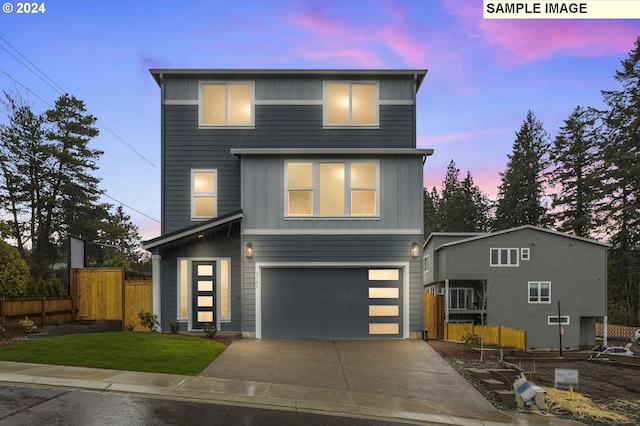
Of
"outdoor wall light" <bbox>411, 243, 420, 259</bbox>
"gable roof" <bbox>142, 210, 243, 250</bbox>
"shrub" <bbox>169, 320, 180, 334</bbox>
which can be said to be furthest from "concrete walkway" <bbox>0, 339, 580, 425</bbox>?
"gable roof" <bbox>142, 210, 243, 250</bbox>

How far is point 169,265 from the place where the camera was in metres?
17.4

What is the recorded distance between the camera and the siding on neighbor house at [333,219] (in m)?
16.7

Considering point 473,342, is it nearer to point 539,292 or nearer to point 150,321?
point 150,321

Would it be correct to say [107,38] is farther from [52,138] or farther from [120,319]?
[52,138]

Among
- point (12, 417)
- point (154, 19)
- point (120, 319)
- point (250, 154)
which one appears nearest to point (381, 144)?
point (250, 154)

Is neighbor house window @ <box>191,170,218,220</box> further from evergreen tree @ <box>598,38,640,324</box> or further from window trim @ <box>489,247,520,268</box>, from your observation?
evergreen tree @ <box>598,38,640,324</box>

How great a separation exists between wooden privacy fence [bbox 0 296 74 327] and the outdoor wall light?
1281cm

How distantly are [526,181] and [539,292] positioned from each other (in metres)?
37.9

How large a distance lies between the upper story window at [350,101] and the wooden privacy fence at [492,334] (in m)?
8.82

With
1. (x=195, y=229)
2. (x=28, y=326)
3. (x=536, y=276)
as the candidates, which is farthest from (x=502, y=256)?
(x=28, y=326)

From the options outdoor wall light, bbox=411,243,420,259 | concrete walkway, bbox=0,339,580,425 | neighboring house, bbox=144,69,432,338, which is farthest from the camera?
neighboring house, bbox=144,69,432,338

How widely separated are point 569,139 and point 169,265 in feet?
187

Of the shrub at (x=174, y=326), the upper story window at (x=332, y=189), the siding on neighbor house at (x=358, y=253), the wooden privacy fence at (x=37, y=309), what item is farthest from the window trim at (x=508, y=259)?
the wooden privacy fence at (x=37, y=309)

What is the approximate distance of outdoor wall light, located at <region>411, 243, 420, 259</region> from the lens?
16.5 metres
